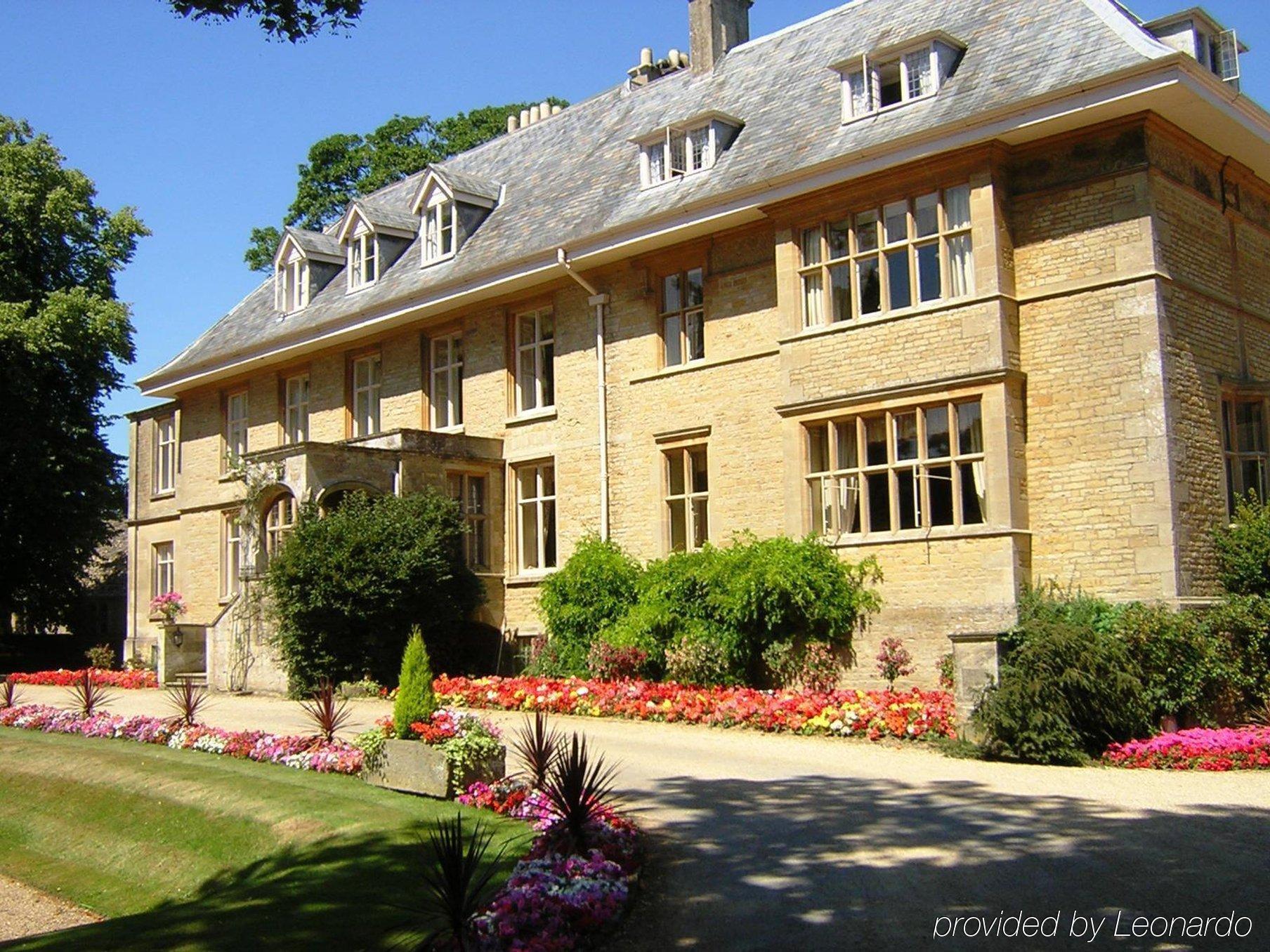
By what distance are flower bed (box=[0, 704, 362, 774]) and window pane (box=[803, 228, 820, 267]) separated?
10321mm

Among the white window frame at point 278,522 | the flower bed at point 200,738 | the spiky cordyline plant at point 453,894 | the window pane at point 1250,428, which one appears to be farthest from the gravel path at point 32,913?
the window pane at point 1250,428

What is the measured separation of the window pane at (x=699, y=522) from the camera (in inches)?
855

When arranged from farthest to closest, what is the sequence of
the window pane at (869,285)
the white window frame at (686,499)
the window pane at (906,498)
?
the white window frame at (686,499), the window pane at (869,285), the window pane at (906,498)

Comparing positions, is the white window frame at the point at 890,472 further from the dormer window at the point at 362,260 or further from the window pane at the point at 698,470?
the dormer window at the point at 362,260

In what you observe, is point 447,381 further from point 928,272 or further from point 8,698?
point 928,272

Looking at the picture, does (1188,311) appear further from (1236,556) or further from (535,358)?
(535,358)

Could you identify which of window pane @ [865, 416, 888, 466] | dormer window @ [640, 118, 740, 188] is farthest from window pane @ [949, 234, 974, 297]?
dormer window @ [640, 118, 740, 188]

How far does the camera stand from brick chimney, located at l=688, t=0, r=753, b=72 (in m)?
25.9

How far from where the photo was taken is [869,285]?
19.1 metres

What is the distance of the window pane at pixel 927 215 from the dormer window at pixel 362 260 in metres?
14.1

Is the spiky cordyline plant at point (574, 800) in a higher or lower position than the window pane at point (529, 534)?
lower

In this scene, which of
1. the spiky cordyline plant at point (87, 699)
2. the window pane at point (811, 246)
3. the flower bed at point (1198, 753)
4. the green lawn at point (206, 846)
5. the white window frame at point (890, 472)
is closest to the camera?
the green lawn at point (206, 846)

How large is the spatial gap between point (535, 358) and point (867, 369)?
27.2 ft

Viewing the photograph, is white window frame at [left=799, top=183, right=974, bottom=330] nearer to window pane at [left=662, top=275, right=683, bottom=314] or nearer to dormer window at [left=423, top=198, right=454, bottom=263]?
window pane at [left=662, top=275, right=683, bottom=314]
